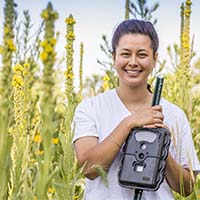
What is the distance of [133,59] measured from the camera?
216cm

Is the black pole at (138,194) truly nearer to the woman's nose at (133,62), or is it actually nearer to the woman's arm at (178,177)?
the woman's arm at (178,177)

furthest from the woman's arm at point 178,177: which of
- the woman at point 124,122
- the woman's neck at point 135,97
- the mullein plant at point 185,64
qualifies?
the mullein plant at point 185,64

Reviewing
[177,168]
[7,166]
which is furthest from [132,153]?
[7,166]

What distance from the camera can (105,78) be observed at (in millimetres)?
3455

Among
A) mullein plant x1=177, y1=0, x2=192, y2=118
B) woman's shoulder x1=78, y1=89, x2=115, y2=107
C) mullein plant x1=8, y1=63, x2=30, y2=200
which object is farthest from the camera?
mullein plant x1=177, y1=0, x2=192, y2=118

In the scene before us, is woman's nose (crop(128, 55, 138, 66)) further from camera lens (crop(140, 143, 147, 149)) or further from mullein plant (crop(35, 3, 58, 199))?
mullein plant (crop(35, 3, 58, 199))

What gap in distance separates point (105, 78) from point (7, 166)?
245cm

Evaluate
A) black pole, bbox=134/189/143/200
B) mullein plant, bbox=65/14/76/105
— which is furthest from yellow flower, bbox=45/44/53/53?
mullein plant, bbox=65/14/76/105

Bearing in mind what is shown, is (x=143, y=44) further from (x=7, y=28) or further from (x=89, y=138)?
(x=7, y=28)

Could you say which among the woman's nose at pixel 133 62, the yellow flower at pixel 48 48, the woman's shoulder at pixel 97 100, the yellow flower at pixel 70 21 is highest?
the yellow flower at pixel 70 21

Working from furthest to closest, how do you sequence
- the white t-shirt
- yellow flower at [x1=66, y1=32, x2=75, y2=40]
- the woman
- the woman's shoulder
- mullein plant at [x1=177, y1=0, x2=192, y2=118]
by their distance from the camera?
mullein plant at [x1=177, y1=0, x2=192, y2=118] → yellow flower at [x1=66, y1=32, x2=75, y2=40] → the woman's shoulder → the white t-shirt → the woman

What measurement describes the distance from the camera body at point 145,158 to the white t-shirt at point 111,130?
0.13m

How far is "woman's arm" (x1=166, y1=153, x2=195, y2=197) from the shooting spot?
2139 millimetres

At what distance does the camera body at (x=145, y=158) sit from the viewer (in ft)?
6.64
